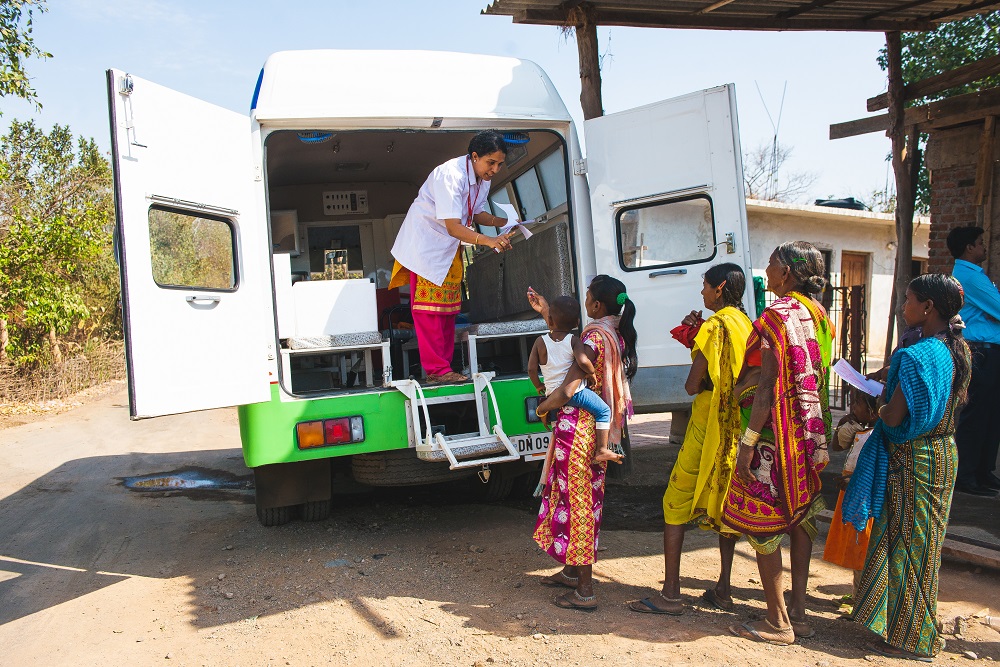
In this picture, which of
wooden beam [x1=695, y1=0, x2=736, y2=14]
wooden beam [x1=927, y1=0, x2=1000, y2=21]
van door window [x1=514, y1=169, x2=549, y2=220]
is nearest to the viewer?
wooden beam [x1=695, y1=0, x2=736, y2=14]

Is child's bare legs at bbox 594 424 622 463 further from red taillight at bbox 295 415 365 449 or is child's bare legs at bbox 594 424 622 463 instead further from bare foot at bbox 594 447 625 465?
red taillight at bbox 295 415 365 449

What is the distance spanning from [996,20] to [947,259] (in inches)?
241

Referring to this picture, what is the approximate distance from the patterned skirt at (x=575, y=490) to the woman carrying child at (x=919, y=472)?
45.4 inches

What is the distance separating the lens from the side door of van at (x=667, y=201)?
4.48m

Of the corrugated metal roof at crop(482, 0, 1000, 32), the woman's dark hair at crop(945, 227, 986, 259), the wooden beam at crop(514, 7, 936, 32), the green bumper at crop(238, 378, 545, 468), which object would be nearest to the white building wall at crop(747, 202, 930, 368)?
→ the wooden beam at crop(514, 7, 936, 32)

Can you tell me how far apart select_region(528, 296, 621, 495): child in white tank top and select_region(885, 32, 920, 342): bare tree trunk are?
4.86 metres

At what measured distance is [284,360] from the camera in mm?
4336

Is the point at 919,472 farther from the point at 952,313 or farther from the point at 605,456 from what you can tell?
the point at 605,456

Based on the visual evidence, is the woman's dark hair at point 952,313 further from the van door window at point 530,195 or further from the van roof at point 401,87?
the van door window at point 530,195

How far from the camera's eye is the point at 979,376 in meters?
5.35

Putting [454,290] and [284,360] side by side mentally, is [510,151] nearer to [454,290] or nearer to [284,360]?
[454,290]

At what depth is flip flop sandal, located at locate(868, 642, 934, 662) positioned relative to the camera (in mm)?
3076

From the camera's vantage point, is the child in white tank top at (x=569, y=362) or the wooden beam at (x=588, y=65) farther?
the wooden beam at (x=588, y=65)

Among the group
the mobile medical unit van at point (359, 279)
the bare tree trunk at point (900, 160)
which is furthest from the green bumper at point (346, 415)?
the bare tree trunk at point (900, 160)
